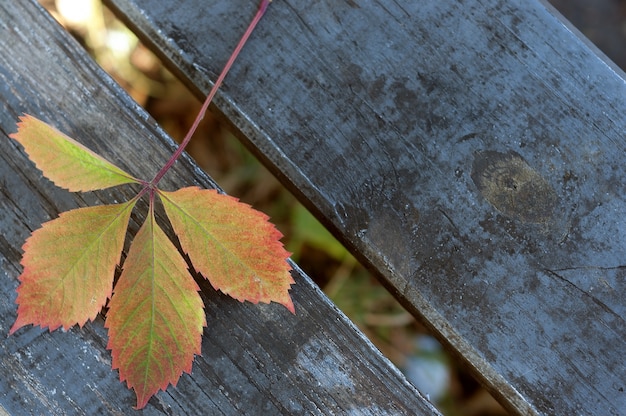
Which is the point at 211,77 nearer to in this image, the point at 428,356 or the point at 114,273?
the point at 114,273

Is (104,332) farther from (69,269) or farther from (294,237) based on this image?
(294,237)

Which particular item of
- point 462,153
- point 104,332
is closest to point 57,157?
point 104,332

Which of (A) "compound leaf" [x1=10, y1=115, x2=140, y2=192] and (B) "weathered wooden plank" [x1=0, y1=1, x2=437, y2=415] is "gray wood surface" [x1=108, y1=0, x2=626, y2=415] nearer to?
(B) "weathered wooden plank" [x1=0, y1=1, x2=437, y2=415]

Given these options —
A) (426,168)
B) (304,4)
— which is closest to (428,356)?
(426,168)

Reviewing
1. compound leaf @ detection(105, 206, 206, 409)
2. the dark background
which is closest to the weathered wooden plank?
compound leaf @ detection(105, 206, 206, 409)

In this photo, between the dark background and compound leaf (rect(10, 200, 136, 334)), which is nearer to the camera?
compound leaf (rect(10, 200, 136, 334))
